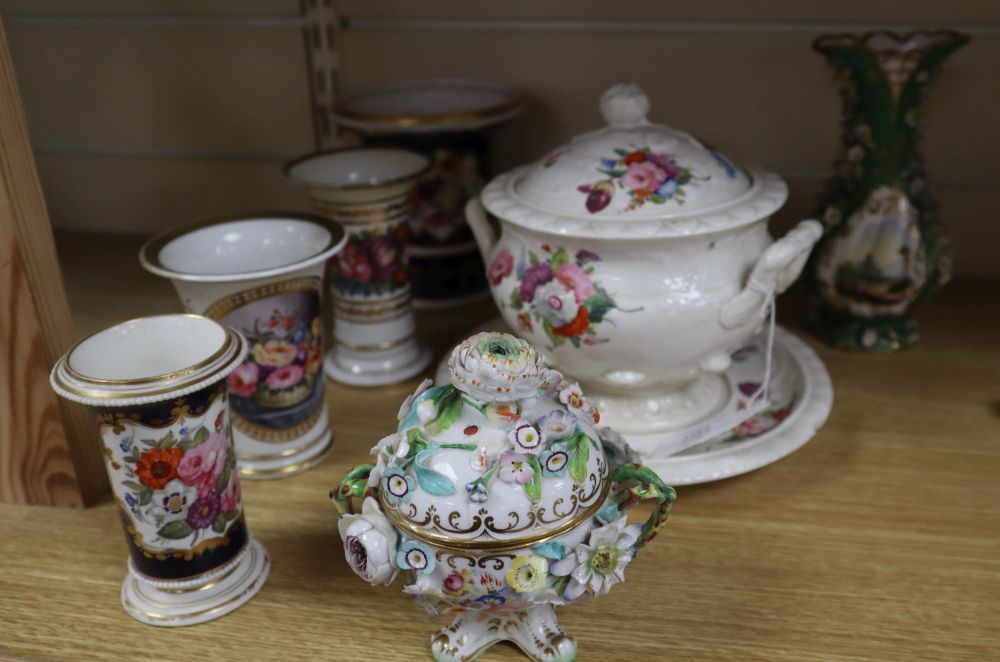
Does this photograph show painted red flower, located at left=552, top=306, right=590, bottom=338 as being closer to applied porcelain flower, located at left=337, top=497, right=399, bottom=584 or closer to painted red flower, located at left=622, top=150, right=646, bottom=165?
painted red flower, located at left=622, top=150, right=646, bottom=165

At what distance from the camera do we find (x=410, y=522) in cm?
53

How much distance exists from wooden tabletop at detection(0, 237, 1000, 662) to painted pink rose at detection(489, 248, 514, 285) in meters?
0.17

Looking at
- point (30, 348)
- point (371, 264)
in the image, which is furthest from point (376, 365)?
point (30, 348)

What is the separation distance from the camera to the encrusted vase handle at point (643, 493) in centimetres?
56

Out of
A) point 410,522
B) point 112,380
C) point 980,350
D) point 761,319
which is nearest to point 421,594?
point 410,522

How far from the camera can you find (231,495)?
0.65m

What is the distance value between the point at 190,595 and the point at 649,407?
1.27 feet

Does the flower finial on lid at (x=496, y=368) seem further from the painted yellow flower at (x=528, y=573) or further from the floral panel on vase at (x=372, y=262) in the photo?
the floral panel on vase at (x=372, y=262)

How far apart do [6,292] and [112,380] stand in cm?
20

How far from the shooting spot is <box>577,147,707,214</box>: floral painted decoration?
2.36 ft

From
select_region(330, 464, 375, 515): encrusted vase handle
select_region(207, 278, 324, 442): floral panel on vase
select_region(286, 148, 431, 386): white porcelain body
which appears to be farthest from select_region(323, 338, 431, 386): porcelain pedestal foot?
select_region(330, 464, 375, 515): encrusted vase handle

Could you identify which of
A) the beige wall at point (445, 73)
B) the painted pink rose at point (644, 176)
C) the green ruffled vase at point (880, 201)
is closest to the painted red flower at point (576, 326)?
the painted pink rose at point (644, 176)

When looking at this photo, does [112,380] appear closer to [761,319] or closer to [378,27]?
[761,319]

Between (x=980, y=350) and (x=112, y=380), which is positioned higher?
(x=112, y=380)
